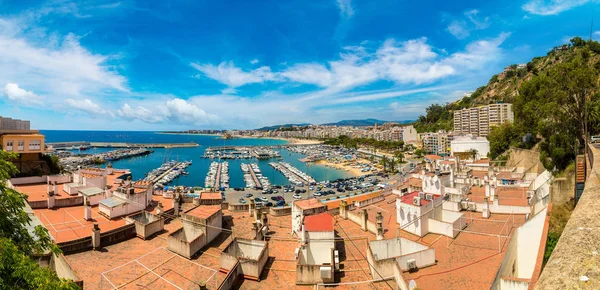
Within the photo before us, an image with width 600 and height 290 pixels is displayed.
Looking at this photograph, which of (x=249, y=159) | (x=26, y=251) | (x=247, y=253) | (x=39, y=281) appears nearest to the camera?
(x=39, y=281)

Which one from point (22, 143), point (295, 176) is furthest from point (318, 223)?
point (295, 176)

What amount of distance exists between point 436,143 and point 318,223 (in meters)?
75.8

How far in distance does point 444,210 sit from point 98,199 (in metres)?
19.1

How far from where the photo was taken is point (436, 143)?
80.0 meters

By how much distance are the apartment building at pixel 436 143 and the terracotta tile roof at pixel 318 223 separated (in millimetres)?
68531

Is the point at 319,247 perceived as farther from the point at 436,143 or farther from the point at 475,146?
the point at 436,143

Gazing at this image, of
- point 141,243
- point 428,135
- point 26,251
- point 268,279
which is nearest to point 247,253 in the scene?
point 268,279

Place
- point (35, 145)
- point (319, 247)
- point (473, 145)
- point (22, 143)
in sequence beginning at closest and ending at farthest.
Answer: point (319, 247) < point (22, 143) < point (35, 145) < point (473, 145)

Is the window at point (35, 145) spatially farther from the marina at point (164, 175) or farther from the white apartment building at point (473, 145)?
the white apartment building at point (473, 145)

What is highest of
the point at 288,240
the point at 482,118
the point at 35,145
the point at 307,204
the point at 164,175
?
the point at 482,118

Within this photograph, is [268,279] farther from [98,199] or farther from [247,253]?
[98,199]

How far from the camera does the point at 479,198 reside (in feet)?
65.1

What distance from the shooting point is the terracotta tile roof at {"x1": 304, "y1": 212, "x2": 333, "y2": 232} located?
12398mm

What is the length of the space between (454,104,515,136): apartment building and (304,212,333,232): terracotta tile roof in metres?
69.5
